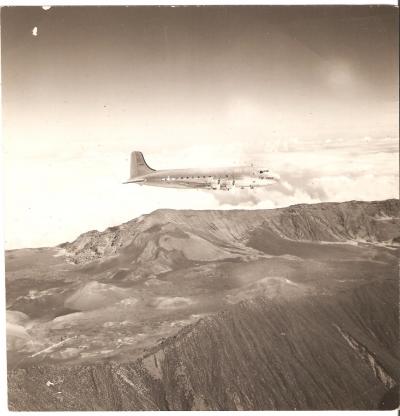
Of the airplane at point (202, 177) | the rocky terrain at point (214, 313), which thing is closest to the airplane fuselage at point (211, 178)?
the airplane at point (202, 177)

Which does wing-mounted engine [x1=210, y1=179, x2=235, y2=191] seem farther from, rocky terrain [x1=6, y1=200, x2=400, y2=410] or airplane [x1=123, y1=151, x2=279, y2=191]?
rocky terrain [x1=6, y1=200, x2=400, y2=410]

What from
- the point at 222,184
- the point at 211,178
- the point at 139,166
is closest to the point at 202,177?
the point at 211,178

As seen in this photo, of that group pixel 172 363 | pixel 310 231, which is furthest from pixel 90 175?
pixel 310 231

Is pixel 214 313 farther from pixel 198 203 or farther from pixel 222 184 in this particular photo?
pixel 222 184

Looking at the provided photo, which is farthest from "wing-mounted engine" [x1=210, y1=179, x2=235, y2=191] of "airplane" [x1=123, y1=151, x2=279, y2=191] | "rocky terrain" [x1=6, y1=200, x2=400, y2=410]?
"rocky terrain" [x1=6, y1=200, x2=400, y2=410]

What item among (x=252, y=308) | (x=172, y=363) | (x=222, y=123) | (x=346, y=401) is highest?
(x=222, y=123)

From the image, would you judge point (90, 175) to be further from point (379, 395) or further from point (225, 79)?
point (379, 395)
